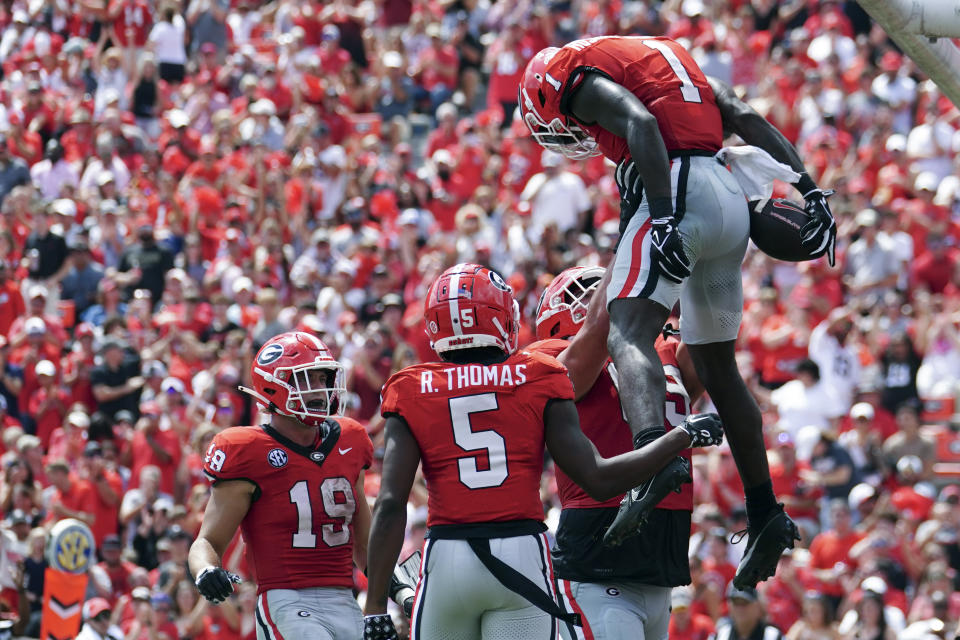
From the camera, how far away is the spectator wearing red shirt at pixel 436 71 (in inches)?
790

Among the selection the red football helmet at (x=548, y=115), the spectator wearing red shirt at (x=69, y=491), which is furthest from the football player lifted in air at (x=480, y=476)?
the spectator wearing red shirt at (x=69, y=491)

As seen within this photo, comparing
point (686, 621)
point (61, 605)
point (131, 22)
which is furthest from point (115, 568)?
point (131, 22)

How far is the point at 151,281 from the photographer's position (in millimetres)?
16469

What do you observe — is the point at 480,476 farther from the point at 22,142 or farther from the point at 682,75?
the point at 22,142

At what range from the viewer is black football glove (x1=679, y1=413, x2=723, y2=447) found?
5.18m

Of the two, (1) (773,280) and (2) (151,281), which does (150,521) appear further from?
(1) (773,280)

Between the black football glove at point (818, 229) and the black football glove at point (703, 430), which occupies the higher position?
the black football glove at point (818, 229)

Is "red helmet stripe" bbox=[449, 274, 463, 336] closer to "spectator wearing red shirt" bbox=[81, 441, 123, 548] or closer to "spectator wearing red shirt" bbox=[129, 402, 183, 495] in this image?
"spectator wearing red shirt" bbox=[81, 441, 123, 548]

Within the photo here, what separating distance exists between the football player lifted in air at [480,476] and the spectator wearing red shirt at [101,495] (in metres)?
8.21

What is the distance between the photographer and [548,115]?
5.69 meters

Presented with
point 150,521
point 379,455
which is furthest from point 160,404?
point 379,455

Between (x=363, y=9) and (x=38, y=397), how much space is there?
8959 mm

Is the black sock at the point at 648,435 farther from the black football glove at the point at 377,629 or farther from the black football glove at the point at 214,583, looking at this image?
the black football glove at the point at 214,583

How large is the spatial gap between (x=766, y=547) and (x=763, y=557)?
Answer: 0.04 m
